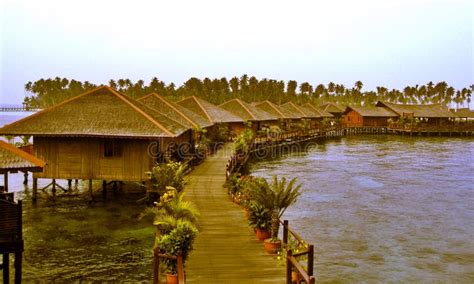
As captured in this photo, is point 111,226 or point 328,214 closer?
point 111,226

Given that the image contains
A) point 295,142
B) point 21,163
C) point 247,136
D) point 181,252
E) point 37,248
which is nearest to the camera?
point 181,252

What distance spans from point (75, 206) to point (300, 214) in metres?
12.9

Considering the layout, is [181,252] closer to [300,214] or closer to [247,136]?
[300,214]

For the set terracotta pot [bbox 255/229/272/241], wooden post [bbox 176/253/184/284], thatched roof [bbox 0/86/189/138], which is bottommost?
terracotta pot [bbox 255/229/272/241]

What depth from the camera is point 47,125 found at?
84.9 ft

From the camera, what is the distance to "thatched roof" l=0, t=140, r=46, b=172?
13812mm

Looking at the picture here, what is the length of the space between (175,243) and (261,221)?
4465 millimetres

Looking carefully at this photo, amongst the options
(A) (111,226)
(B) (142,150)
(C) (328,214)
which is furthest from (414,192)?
(A) (111,226)

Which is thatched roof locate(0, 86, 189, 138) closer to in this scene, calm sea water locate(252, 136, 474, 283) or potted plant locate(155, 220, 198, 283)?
calm sea water locate(252, 136, 474, 283)

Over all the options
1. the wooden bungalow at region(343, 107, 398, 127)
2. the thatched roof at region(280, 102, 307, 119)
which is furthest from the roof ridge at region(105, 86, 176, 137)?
the wooden bungalow at region(343, 107, 398, 127)

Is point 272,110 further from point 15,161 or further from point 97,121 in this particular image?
point 15,161

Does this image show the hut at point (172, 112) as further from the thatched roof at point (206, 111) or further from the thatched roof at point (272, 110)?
the thatched roof at point (272, 110)

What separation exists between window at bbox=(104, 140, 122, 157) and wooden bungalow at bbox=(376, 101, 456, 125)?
82385mm

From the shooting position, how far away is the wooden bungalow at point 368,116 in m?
99.3
